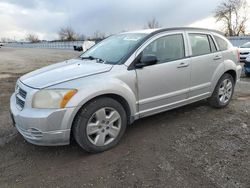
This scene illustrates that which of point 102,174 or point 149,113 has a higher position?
point 149,113

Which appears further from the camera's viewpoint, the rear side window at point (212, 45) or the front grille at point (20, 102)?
the rear side window at point (212, 45)

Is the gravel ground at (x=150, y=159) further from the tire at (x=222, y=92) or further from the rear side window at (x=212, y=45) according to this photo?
the rear side window at (x=212, y=45)

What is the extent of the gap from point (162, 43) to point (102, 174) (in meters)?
2.33

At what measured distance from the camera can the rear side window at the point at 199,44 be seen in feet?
15.4

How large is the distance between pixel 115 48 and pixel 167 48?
0.87 m

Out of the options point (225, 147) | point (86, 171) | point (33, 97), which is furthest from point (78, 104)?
point (225, 147)

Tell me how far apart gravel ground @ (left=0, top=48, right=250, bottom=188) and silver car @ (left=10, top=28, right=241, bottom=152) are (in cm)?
32

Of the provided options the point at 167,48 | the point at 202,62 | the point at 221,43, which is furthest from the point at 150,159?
the point at 221,43

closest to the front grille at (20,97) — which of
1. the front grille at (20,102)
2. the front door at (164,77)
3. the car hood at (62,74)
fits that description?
the front grille at (20,102)

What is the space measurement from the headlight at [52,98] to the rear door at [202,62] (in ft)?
7.71

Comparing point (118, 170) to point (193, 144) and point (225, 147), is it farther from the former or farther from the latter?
point (225, 147)

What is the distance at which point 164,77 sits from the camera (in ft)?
13.6

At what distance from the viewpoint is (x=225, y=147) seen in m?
3.71

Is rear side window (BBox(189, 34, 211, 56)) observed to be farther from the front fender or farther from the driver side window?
the front fender
